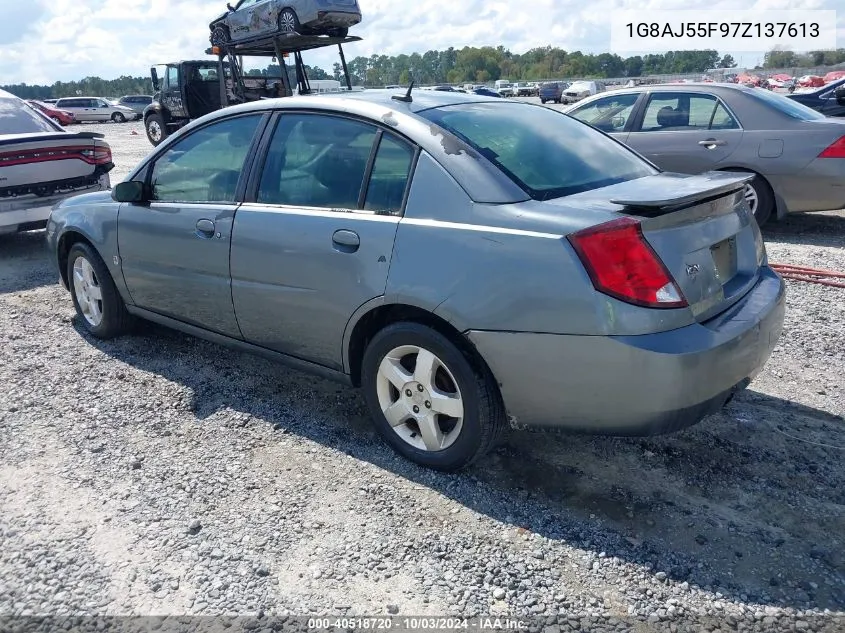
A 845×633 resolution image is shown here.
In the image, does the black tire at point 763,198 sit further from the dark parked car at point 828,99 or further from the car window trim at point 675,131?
the dark parked car at point 828,99

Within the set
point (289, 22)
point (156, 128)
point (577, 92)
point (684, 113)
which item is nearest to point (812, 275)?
point (684, 113)

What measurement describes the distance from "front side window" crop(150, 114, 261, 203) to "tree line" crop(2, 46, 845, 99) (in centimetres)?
8209

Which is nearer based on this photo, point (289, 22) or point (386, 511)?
point (386, 511)

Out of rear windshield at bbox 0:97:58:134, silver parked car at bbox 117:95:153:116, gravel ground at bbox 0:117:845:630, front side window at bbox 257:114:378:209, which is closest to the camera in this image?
gravel ground at bbox 0:117:845:630

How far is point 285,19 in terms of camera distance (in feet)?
47.1

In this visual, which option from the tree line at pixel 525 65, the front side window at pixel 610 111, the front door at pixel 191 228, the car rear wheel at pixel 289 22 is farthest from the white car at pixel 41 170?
the tree line at pixel 525 65

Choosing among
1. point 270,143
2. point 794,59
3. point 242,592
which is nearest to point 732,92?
point 270,143

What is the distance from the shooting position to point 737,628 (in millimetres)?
2279

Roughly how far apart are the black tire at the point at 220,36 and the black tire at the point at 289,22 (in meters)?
2.19

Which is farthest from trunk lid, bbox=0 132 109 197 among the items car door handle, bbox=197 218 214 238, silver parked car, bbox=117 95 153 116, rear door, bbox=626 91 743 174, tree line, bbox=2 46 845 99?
tree line, bbox=2 46 845 99

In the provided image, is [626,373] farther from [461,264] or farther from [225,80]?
[225,80]

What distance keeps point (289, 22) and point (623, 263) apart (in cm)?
1343

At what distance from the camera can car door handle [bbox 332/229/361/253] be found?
318 cm

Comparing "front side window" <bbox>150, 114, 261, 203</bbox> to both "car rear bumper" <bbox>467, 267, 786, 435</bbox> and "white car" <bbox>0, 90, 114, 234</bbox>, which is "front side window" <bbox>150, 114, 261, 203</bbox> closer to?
"car rear bumper" <bbox>467, 267, 786, 435</bbox>
